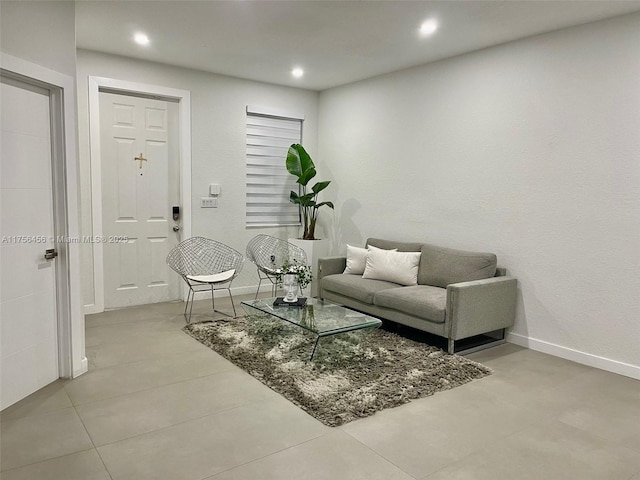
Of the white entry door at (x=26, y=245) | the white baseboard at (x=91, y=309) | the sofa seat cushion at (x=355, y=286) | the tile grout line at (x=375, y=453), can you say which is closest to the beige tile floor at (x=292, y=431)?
the tile grout line at (x=375, y=453)

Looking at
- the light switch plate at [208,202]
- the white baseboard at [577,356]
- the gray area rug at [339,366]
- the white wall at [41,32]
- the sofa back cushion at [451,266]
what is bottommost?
the gray area rug at [339,366]

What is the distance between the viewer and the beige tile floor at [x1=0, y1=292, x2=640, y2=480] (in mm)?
2211

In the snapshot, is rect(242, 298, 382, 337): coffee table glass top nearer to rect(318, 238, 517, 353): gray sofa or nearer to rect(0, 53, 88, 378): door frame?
rect(318, 238, 517, 353): gray sofa

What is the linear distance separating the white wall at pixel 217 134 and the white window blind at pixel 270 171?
0.41 feet

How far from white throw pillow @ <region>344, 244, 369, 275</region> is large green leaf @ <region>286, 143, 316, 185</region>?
4.09 ft

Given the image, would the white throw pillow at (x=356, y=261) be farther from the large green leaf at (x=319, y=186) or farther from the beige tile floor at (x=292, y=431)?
the beige tile floor at (x=292, y=431)

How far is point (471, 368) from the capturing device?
137 inches

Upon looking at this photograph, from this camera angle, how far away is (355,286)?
4.52 m

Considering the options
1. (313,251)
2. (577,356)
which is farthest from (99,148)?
(577,356)

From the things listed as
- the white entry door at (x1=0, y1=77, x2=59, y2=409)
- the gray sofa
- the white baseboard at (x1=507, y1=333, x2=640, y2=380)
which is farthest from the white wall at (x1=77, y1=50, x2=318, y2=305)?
the white baseboard at (x1=507, y1=333, x2=640, y2=380)

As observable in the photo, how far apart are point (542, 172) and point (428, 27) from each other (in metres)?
1.54

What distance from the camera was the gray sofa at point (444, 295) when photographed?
3.72 m

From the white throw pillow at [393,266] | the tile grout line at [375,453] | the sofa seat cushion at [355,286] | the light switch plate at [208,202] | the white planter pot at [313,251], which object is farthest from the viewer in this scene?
the white planter pot at [313,251]

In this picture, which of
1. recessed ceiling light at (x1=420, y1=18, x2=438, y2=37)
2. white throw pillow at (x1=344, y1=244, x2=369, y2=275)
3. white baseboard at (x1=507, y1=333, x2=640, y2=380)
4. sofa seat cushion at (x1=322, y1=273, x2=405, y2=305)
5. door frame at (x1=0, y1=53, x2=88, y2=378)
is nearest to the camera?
door frame at (x1=0, y1=53, x2=88, y2=378)
